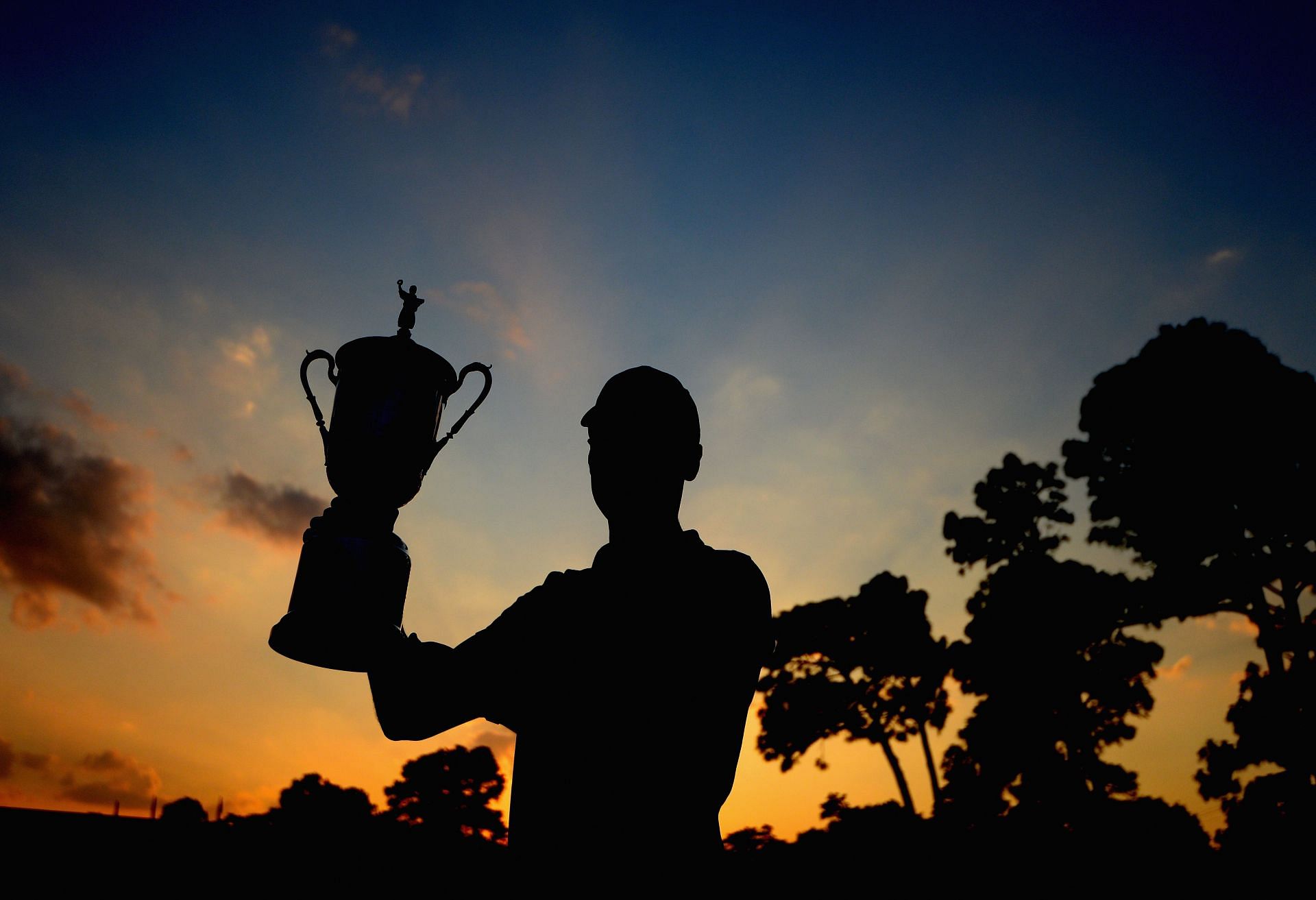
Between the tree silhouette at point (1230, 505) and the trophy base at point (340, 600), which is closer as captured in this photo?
the trophy base at point (340, 600)

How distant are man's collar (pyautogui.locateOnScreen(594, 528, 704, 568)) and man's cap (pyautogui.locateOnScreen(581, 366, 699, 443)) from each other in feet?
0.84

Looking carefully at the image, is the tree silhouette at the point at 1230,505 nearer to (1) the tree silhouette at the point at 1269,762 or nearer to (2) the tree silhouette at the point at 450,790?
(1) the tree silhouette at the point at 1269,762

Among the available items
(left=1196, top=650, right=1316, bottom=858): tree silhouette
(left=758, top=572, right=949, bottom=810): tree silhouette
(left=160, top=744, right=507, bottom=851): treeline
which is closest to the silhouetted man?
(left=1196, top=650, right=1316, bottom=858): tree silhouette

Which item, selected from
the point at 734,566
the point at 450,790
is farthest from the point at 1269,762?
the point at 450,790

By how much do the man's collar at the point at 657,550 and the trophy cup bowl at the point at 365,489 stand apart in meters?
0.50

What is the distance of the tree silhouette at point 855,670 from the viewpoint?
3588 cm

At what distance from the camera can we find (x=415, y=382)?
181 cm

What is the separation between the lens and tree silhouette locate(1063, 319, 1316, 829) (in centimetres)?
1611

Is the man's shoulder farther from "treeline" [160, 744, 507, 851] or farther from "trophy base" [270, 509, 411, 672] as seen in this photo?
"treeline" [160, 744, 507, 851]

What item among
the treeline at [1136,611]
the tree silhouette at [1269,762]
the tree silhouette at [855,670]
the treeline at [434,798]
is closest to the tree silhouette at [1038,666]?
the treeline at [1136,611]

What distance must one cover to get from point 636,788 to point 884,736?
129 ft

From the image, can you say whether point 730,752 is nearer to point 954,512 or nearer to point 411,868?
point 411,868

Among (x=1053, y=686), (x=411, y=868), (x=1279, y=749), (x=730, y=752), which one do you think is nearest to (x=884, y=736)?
(x=1053, y=686)

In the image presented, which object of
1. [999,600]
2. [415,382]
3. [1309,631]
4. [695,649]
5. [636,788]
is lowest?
[636,788]
